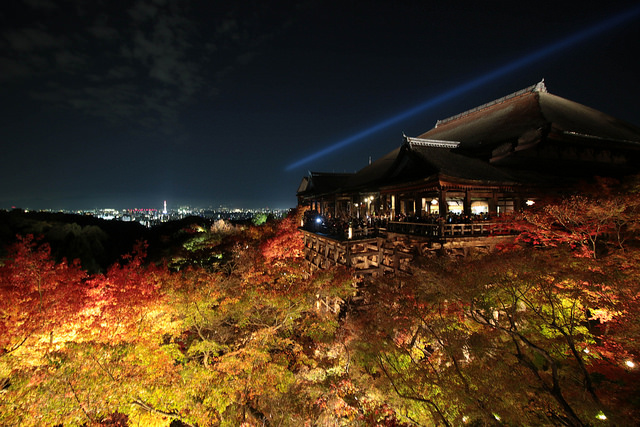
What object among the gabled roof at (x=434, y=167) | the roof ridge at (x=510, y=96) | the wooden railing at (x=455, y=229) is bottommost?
the wooden railing at (x=455, y=229)

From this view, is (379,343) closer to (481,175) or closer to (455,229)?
(455,229)

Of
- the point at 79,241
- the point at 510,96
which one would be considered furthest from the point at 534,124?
the point at 79,241

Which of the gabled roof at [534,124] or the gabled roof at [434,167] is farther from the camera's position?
the gabled roof at [534,124]

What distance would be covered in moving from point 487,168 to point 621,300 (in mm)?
9021

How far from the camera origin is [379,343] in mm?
11859

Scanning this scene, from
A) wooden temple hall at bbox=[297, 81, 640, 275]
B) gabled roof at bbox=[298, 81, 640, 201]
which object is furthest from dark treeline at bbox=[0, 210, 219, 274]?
gabled roof at bbox=[298, 81, 640, 201]

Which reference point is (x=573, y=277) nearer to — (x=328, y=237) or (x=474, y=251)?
(x=474, y=251)

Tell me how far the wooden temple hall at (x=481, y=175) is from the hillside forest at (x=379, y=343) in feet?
5.01

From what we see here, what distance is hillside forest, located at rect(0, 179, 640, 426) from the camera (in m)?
7.93

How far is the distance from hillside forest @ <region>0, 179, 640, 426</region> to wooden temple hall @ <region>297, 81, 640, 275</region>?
1.53 meters

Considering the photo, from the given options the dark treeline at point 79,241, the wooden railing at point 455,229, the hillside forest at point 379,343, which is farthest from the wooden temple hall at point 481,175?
the dark treeline at point 79,241

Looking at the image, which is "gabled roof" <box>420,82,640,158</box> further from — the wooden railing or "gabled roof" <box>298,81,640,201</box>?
the wooden railing

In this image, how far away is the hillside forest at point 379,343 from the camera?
7930mm

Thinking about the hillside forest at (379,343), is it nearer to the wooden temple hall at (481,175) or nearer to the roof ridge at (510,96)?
the wooden temple hall at (481,175)
